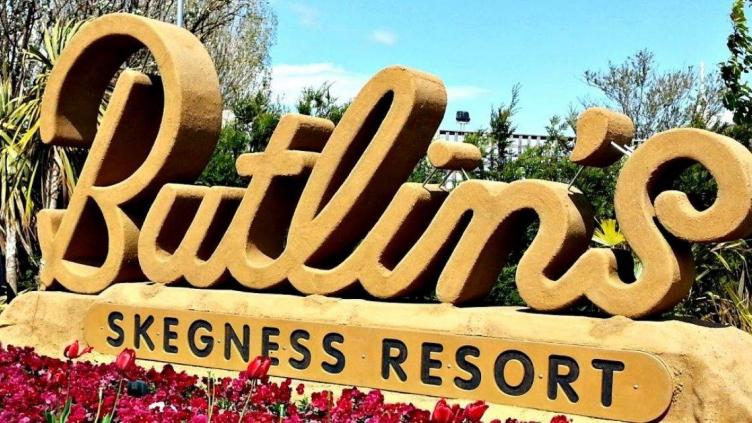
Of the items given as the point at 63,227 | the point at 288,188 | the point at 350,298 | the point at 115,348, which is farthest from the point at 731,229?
the point at 63,227

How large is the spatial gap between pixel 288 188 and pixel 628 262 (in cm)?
289

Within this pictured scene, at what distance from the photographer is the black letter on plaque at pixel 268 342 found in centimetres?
748

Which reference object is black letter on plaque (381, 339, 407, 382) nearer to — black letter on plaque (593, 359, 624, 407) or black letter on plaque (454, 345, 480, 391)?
black letter on plaque (454, 345, 480, 391)

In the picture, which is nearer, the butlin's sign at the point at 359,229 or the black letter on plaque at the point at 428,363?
the butlin's sign at the point at 359,229

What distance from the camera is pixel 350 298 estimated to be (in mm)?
7383

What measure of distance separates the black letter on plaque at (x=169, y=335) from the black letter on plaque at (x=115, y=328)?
471mm

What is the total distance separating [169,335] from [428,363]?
2438 millimetres

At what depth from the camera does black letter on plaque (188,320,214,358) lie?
7.79 m

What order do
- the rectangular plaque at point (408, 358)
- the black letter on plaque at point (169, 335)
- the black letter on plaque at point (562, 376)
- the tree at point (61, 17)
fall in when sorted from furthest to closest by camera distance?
1. the tree at point (61, 17)
2. the black letter on plaque at point (169, 335)
3. the black letter on plaque at point (562, 376)
4. the rectangular plaque at point (408, 358)

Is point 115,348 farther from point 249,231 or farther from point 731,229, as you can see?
point 731,229

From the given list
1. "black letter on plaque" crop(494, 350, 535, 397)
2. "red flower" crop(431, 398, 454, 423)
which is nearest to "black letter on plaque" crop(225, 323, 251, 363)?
"black letter on plaque" crop(494, 350, 535, 397)

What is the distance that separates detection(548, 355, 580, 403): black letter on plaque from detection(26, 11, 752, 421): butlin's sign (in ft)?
0.03

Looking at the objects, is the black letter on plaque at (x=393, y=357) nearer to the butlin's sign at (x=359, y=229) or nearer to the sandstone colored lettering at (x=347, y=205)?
the butlin's sign at (x=359, y=229)

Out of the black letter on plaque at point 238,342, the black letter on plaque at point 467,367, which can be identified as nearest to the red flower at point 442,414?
the black letter on plaque at point 467,367
